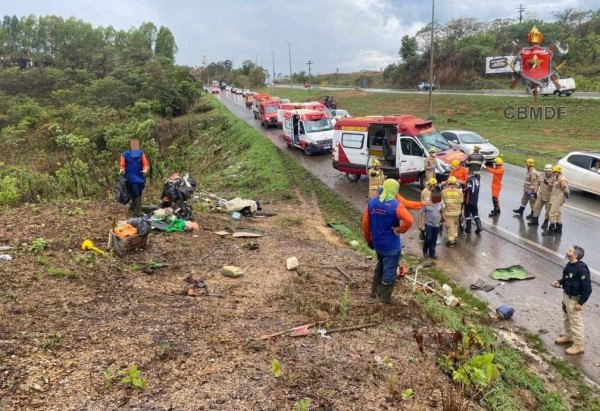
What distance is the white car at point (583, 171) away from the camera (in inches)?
531

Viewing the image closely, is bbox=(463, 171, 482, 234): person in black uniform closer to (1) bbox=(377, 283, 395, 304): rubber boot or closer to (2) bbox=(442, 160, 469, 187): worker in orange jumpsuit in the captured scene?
(2) bbox=(442, 160, 469, 187): worker in orange jumpsuit

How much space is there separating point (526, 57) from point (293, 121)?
A: 847 inches

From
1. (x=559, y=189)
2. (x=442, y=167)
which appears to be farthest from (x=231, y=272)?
(x=442, y=167)

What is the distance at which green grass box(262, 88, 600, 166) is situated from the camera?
22656mm

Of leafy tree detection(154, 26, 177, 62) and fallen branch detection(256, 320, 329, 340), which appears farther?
leafy tree detection(154, 26, 177, 62)

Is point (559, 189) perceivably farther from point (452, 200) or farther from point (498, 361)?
point (498, 361)

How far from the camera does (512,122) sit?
32594 mm

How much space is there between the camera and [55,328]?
5352mm

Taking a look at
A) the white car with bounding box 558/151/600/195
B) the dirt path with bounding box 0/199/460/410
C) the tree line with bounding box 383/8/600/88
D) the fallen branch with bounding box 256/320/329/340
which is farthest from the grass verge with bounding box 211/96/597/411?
the tree line with bounding box 383/8/600/88

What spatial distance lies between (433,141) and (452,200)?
516 centimetres

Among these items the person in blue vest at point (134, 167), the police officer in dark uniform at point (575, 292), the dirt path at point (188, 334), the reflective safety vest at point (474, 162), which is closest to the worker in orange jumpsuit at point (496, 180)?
the reflective safety vest at point (474, 162)

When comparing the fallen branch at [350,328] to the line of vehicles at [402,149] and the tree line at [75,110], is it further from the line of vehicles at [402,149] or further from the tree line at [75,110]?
the tree line at [75,110]

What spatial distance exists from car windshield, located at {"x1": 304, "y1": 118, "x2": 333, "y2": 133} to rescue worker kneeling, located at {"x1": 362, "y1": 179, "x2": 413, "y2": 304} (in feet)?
54.3

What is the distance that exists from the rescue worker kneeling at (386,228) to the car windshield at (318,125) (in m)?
16.6
